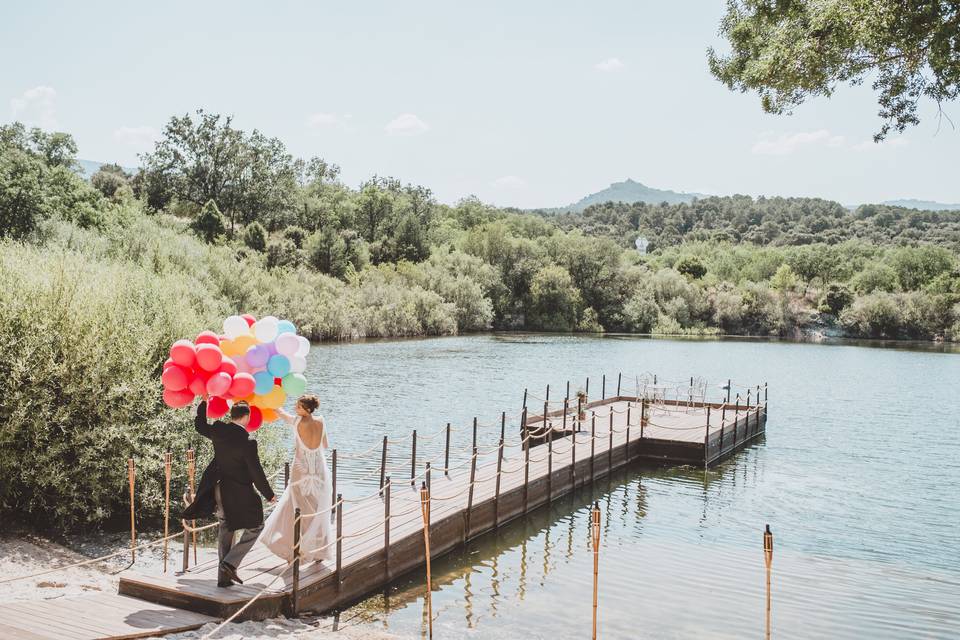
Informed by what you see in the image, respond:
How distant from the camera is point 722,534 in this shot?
16734 millimetres

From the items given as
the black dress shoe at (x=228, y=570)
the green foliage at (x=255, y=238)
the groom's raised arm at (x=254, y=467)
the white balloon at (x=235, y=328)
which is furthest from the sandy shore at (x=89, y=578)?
the green foliage at (x=255, y=238)

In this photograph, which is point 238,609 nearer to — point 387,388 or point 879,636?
point 879,636

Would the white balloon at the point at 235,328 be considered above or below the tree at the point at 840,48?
below

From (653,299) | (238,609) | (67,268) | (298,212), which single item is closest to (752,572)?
(238,609)

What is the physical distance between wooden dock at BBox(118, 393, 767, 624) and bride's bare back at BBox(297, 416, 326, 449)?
94 cm

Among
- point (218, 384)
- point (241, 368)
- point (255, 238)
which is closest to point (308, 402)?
point (241, 368)

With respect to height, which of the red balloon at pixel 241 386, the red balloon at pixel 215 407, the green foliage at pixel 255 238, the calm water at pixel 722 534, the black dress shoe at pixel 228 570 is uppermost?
the green foliage at pixel 255 238

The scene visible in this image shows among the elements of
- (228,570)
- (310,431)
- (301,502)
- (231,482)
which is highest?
(310,431)

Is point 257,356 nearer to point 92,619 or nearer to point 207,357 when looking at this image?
point 207,357

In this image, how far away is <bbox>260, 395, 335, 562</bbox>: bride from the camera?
998 centimetres

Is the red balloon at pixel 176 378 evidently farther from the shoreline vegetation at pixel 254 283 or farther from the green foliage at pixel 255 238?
the green foliage at pixel 255 238

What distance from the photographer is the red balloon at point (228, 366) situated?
30.7 feet

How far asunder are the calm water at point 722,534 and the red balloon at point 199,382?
389 cm

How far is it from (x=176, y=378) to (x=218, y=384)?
0.51 m
